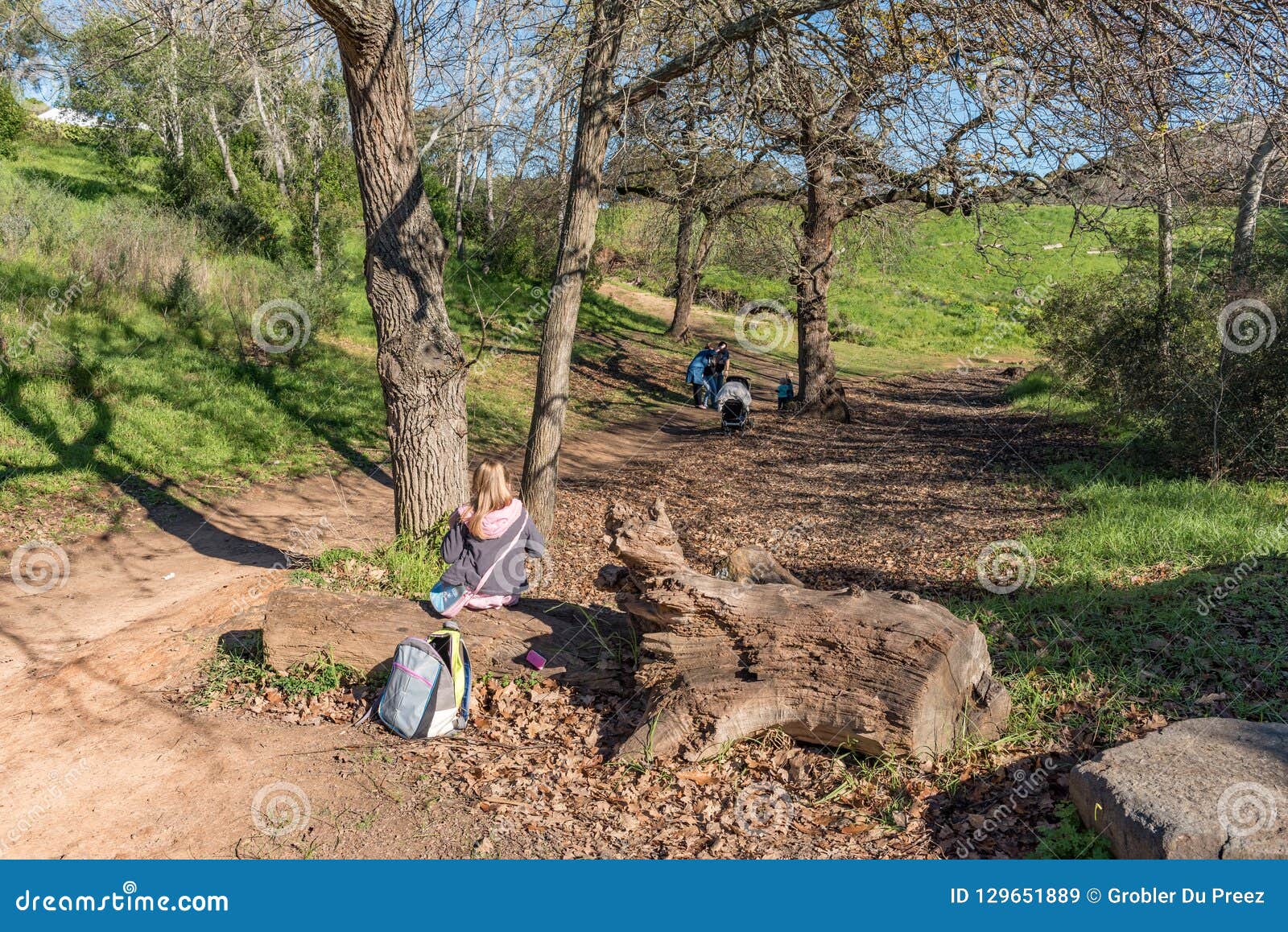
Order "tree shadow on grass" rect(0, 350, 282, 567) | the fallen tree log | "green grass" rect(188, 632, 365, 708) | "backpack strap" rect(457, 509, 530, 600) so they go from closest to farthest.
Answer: the fallen tree log → "green grass" rect(188, 632, 365, 708) → "backpack strap" rect(457, 509, 530, 600) → "tree shadow on grass" rect(0, 350, 282, 567)

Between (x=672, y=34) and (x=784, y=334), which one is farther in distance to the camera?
(x=784, y=334)

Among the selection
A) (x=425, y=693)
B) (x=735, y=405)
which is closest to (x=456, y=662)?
(x=425, y=693)

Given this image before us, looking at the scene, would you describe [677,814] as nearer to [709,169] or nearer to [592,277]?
[709,169]

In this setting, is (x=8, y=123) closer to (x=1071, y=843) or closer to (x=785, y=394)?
(x=785, y=394)

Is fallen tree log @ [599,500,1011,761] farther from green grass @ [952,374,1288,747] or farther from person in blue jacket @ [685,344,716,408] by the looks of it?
person in blue jacket @ [685,344,716,408]

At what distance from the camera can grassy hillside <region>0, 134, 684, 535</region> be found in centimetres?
976

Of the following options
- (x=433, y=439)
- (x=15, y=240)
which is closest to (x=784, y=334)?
(x=15, y=240)

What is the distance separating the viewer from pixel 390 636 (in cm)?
534

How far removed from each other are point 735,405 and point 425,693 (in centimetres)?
1060

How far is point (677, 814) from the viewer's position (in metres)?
4.06

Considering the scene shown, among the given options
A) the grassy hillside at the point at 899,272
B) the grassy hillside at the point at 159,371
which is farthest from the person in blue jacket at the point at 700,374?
the grassy hillside at the point at 899,272

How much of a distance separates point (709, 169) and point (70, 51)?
795 cm

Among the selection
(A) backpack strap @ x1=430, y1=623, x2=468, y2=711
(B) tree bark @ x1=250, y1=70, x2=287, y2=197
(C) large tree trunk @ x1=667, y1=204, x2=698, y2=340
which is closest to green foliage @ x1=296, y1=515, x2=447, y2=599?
(A) backpack strap @ x1=430, y1=623, x2=468, y2=711

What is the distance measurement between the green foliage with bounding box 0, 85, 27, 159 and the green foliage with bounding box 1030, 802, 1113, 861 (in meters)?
23.9
